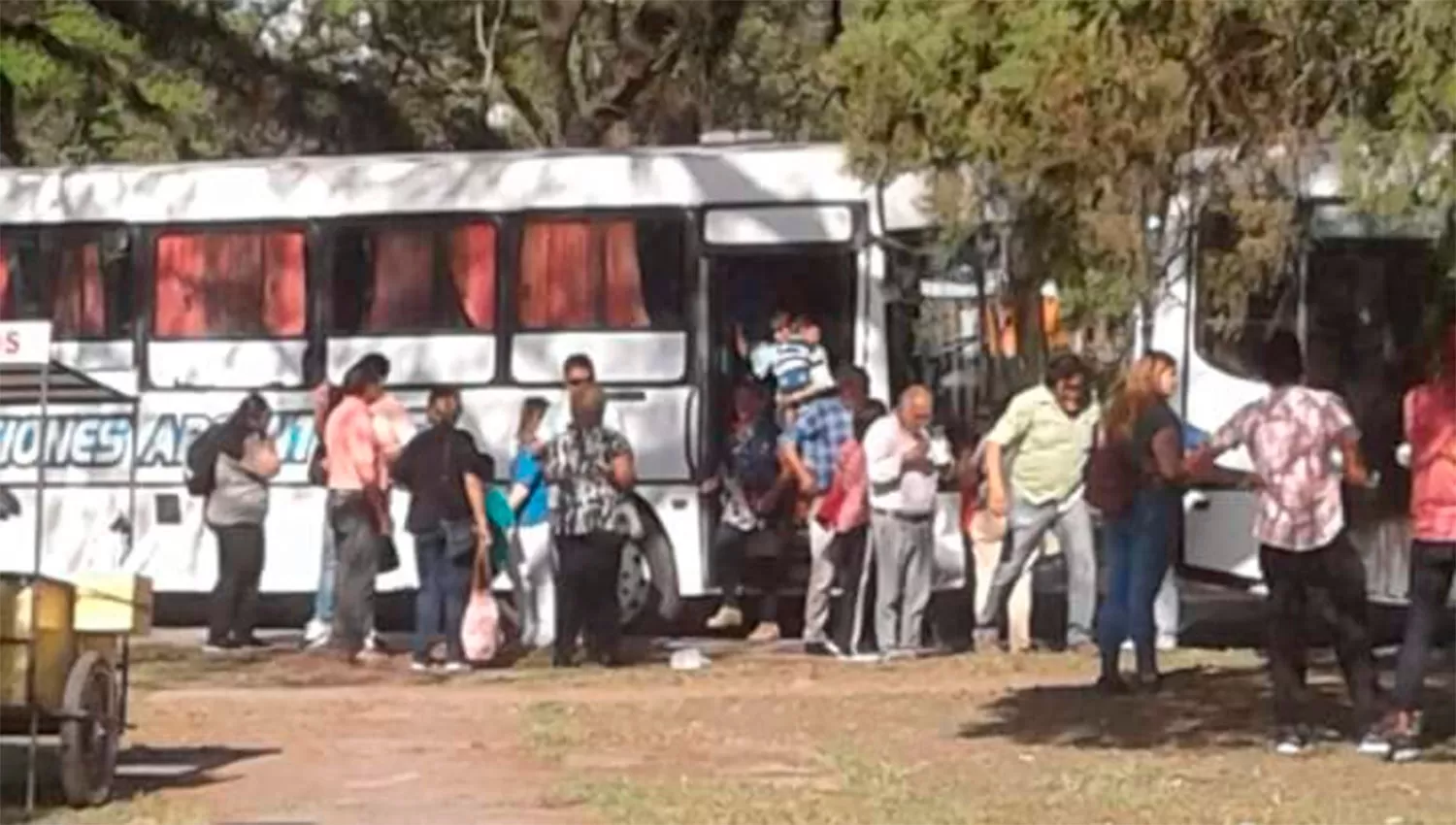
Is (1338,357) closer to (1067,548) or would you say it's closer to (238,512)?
(1067,548)

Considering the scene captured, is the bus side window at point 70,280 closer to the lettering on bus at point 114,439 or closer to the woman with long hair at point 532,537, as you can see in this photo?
the lettering on bus at point 114,439

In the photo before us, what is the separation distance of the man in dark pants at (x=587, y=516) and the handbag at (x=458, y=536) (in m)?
0.51

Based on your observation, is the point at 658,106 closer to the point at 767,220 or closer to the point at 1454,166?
the point at 767,220

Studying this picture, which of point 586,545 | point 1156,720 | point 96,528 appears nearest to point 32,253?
point 96,528

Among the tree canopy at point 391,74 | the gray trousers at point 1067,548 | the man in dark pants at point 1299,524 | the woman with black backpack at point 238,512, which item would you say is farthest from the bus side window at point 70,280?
the man in dark pants at point 1299,524

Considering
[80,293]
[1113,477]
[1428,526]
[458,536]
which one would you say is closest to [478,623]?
[458,536]

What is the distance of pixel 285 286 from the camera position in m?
23.8

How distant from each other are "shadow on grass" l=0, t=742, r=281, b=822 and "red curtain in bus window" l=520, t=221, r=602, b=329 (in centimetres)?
736

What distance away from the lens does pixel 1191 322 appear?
67.9ft

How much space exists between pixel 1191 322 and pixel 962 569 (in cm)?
243

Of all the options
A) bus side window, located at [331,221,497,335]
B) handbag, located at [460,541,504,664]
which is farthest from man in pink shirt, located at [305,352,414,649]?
handbag, located at [460,541,504,664]

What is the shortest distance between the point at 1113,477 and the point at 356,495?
213 inches

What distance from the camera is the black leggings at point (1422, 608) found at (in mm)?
14766

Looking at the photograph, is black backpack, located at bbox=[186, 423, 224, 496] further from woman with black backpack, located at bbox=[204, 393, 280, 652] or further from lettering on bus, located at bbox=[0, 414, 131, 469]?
lettering on bus, located at bbox=[0, 414, 131, 469]
